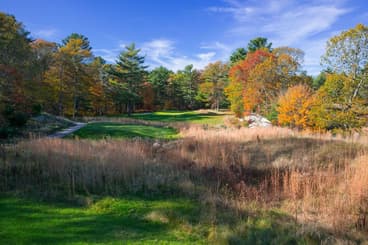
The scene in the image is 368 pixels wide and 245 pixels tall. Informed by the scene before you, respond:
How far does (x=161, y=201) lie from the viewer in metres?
4.25

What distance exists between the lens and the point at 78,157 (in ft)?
19.0

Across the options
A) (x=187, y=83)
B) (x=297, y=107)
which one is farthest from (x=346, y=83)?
(x=187, y=83)

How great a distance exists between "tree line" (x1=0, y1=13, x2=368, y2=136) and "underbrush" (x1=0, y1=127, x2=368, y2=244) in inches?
158

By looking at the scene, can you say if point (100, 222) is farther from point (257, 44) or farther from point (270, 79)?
point (257, 44)

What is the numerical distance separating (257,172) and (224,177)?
145 centimetres

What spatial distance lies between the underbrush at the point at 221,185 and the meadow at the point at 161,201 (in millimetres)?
19

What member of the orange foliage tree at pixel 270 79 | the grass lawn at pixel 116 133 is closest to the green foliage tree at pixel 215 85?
the orange foliage tree at pixel 270 79

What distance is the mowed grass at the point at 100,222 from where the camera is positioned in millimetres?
2729

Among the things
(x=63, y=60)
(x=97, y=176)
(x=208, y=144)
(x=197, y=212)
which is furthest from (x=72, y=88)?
(x=197, y=212)

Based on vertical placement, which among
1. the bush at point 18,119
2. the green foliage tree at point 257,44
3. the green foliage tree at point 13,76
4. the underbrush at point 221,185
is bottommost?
the underbrush at point 221,185

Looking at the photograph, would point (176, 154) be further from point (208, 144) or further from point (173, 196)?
point (173, 196)

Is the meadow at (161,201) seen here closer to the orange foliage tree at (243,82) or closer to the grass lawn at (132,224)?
the grass lawn at (132,224)

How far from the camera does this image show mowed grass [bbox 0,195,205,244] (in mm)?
2729

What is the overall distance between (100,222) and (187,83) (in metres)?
44.7
